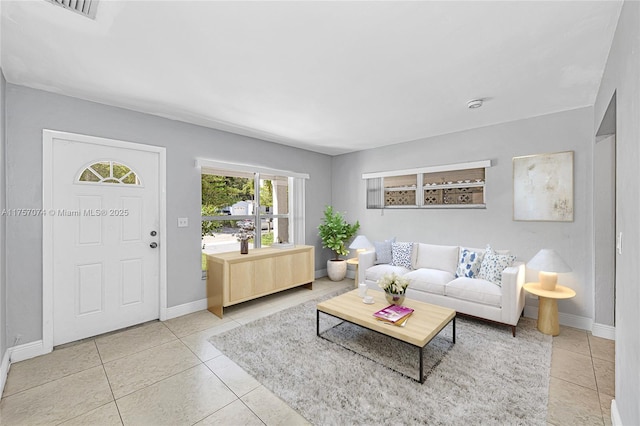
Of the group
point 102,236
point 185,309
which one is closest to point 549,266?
point 185,309

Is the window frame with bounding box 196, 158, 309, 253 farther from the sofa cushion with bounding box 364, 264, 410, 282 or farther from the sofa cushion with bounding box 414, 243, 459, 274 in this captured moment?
the sofa cushion with bounding box 414, 243, 459, 274

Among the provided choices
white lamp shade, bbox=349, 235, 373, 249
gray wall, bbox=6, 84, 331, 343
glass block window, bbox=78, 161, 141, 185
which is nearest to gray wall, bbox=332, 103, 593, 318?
white lamp shade, bbox=349, 235, 373, 249

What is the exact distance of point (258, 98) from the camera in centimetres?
282

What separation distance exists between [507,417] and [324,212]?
405 cm

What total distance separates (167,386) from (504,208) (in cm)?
413

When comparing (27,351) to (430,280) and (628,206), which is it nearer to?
(430,280)

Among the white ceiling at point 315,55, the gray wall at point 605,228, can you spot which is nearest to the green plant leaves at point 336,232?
the white ceiling at point 315,55

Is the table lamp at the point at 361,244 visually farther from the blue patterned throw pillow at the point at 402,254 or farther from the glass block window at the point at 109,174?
the glass block window at the point at 109,174

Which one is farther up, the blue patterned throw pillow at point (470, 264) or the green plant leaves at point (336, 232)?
the green plant leaves at point (336, 232)

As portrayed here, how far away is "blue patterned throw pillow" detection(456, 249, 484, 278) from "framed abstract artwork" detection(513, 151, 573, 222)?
0.70m

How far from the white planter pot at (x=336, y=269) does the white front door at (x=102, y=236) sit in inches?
110

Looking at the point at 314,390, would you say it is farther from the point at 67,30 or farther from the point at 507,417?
the point at 67,30

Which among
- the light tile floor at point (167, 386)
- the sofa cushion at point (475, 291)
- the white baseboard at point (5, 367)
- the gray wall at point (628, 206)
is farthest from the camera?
the sofa cushion at point (475, 291)

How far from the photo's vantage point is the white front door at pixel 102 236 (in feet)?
8.99
